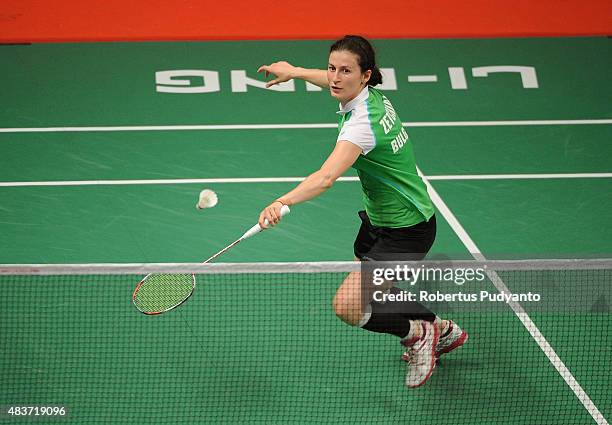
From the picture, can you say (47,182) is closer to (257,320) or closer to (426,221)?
(257,320)

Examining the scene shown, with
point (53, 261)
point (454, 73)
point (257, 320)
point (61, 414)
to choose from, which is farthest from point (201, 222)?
point (454, 73)

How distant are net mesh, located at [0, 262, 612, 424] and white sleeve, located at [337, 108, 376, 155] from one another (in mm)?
671

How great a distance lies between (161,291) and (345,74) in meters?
1.66

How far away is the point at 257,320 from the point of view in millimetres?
6344

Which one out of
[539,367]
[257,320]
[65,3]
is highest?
[65,3]

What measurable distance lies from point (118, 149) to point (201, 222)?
4.84 feet

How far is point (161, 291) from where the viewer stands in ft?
18.2

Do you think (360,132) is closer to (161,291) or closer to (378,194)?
(378,194)

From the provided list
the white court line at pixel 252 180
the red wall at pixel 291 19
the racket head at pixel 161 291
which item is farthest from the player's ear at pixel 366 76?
the red wall at pixel 291 19

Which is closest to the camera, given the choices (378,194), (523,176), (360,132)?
(360,132)

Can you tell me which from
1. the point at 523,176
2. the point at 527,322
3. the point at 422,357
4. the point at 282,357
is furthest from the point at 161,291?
the point at 523,176

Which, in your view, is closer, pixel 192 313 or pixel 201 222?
pixel 192 313

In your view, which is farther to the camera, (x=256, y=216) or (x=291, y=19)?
(x=291, y=19)

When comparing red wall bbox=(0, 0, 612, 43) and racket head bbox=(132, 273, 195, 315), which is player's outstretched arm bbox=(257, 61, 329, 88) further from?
red wall bbox=(0, 0, 612, 43)
